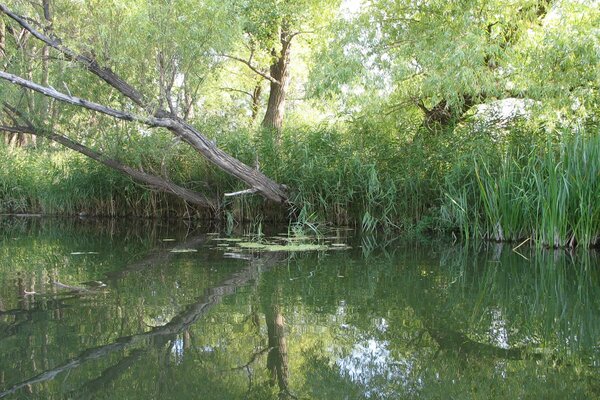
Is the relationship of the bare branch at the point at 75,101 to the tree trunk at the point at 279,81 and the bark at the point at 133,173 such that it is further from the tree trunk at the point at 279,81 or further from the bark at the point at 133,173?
the tree trunk at the point at 279,81

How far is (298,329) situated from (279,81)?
43.5 ft

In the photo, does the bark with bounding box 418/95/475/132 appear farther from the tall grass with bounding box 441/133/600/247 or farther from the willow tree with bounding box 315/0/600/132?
the tall grass with bounding box 441/133/600/247

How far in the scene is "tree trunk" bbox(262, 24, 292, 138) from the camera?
49.0 ft

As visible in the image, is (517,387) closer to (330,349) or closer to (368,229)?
(330,349)

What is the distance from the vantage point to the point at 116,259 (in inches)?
210

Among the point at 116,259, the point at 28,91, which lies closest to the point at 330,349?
the point at 116,259

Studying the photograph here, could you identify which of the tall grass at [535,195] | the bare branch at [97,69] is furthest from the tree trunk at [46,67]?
the tall grass at [535,195]

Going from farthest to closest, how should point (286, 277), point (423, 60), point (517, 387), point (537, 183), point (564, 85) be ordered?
point (423, 60) → point (564, 85) → point (537, 183) → point (286, 277) → point (517, 387)

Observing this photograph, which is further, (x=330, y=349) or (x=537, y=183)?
(x=537, y=183)

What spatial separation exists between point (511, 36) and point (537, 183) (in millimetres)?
3590

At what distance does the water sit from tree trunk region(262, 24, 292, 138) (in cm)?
1004

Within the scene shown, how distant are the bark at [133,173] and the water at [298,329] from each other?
4597 mm

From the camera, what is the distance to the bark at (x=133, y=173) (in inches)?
372

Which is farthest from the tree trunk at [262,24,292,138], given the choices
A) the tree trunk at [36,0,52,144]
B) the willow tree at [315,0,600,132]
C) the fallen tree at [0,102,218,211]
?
Answer: the tree trunk at [36,0,52,144]
